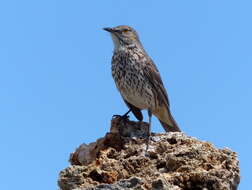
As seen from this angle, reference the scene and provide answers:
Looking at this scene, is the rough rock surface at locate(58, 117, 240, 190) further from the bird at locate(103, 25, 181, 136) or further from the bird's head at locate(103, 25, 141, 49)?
the bird's head at locate(103, 25, 141, 49)

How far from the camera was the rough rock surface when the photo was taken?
20.6ft

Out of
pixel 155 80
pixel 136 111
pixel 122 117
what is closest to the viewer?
pixel 122 117

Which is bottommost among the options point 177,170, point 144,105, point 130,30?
point 177,170

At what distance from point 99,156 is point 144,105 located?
3338 mm

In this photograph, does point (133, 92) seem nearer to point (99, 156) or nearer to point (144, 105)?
point (144, 105)

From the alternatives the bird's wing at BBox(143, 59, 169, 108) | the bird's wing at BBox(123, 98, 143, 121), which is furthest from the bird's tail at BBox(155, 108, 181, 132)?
the bird's wing at BBox(123, 98, 143, 121)

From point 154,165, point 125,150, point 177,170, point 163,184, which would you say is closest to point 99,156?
point 125,150

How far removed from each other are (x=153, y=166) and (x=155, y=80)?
4136mm

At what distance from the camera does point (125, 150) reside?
25.0 ft

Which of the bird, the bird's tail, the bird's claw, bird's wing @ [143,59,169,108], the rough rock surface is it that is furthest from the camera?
the bird's tail

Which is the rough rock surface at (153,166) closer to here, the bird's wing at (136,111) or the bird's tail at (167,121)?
the bird's wing at (136,111)

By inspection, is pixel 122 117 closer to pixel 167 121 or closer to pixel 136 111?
pixel 136 111

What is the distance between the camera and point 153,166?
7008 millimetres

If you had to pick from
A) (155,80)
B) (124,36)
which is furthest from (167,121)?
(124,36)
